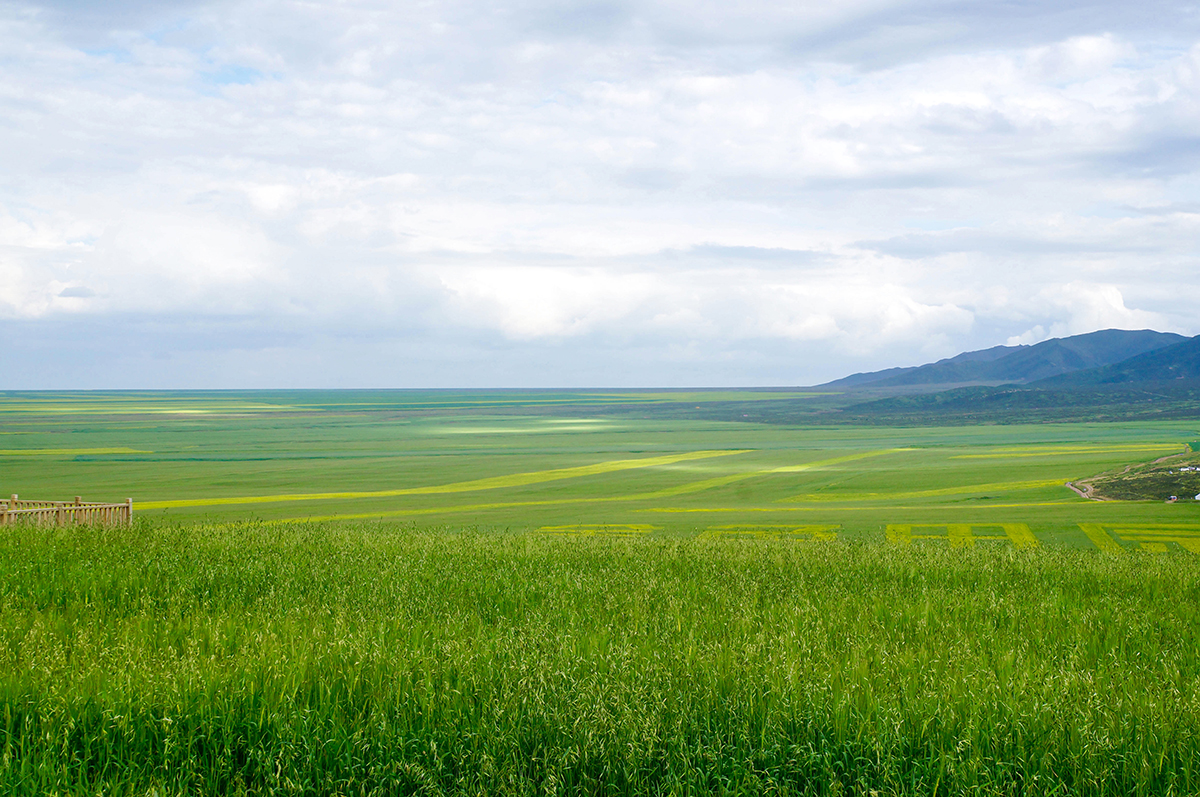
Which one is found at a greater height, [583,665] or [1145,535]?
[583,665]

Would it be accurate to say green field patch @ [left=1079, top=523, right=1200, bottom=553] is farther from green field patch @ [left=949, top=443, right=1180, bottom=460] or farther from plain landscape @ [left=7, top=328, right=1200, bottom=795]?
green field patch @ [left=949, top=443, right=1180, bottom=460]

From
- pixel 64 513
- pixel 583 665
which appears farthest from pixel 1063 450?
pixel 583 665

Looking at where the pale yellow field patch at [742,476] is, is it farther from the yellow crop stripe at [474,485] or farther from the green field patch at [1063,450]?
the yellow crop stripe at [474,485]

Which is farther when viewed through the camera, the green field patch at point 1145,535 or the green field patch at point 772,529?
the green field patch at point 772,529

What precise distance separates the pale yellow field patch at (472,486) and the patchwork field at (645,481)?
0.19 m

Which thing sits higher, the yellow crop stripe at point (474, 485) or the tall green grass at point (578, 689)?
the tall green grass at point (578, 689)

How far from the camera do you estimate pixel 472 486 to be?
4934cm

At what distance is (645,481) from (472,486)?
10756 millimetres

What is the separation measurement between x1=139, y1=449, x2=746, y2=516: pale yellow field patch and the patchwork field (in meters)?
0.19

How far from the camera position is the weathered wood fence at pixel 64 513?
17297mm

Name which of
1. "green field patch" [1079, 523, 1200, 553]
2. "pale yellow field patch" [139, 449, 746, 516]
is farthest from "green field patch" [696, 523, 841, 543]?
"pale yellow field patch" [139, 449, 746, 516]

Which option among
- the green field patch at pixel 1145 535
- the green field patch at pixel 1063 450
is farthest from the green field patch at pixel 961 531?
the green field patch at pixel 1063 450

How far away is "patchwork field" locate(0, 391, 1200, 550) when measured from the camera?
29.2 m

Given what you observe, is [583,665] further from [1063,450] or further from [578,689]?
[1063,450]
